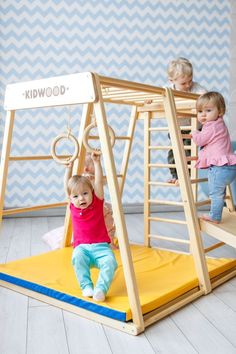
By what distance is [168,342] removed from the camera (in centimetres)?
165

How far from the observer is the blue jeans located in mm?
2486

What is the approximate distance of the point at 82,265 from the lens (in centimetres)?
202

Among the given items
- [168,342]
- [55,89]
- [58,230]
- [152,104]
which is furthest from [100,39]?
[168,342]

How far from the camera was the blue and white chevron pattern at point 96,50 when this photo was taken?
4164mm

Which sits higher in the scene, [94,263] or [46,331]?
[94,263]

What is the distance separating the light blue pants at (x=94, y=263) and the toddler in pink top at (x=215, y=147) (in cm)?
78

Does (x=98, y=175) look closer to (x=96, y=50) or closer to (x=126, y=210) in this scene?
(x=126, y=210)

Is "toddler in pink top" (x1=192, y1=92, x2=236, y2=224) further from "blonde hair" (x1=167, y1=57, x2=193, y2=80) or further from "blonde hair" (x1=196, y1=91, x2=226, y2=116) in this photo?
"blonde hair" (x1=167, y1=57, x2=193, y2=80)

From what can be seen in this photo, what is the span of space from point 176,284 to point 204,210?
2.74m

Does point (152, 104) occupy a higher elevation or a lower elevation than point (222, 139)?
higher

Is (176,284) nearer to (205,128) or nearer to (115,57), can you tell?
(205,128)

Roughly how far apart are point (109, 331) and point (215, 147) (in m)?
1.29

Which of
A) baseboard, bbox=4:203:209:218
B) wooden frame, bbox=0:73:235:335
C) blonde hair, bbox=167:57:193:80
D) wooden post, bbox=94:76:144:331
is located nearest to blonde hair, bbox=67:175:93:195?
wooden frame, bbox=0:73:235:335

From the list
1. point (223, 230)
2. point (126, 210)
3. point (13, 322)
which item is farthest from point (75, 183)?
point (126, 210)
